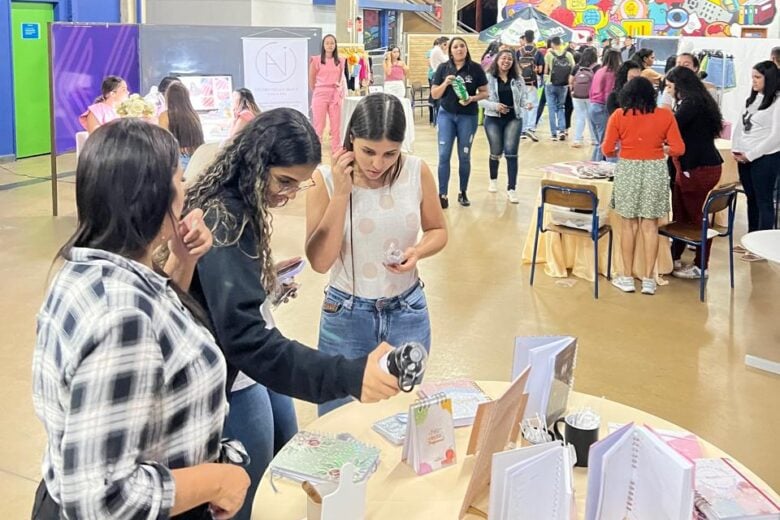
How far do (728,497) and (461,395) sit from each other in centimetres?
76

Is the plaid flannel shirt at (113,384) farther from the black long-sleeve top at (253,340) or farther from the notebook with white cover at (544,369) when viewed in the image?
the notebook with white cover at (544,369)

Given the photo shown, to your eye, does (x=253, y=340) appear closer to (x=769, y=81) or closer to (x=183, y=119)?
(x=769, y=81)

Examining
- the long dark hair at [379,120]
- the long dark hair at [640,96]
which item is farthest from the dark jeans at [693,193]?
the long dark hair at [379,120]

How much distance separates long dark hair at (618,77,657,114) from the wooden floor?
48.3 inches

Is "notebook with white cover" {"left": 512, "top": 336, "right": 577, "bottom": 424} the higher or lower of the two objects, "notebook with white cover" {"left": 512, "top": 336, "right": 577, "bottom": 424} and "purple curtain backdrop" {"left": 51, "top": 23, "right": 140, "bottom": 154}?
the lower

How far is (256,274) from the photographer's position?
179cm

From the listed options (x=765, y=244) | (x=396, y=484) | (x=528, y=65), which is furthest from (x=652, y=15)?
(x=396, y=484)

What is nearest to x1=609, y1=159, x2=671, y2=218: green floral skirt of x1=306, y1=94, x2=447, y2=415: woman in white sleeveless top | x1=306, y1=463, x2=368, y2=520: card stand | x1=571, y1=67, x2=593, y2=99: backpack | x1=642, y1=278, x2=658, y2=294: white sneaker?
x1=642, y1=278, x2=658, y2=294: white sneaker

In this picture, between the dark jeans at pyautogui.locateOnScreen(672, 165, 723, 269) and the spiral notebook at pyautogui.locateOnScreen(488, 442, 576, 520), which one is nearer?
the spiral notebook at pyautogui.locateOnScreen(488, 442, 576, 520)

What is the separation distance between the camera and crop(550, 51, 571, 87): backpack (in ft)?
38.7

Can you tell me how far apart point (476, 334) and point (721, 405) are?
1388mm

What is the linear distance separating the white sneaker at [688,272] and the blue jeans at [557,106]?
6.66 m

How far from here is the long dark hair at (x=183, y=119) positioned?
6.67 meters

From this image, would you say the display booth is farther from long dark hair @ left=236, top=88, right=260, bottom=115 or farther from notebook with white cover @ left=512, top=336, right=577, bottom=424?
notebook with white cover @ left=512, top=336, right=577, bottom=424
